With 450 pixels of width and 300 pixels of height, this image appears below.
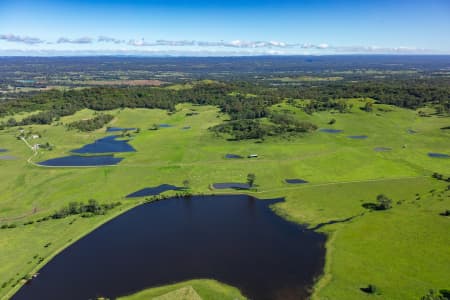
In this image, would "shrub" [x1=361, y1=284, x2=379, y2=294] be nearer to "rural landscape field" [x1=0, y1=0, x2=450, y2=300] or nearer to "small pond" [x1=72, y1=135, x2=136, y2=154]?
"rural landscape field" [x1=0, y1=0, x2=450, y2=300]

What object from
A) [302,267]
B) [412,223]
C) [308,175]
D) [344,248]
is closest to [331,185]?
[308,175]

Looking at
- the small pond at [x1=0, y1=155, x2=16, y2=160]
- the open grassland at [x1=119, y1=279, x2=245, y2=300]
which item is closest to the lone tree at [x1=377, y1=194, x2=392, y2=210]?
the open grassland at [x1=119, y1=279, x2=245, y2=300]

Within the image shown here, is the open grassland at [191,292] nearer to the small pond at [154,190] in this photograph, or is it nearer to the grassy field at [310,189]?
the grassy field at [310,189]

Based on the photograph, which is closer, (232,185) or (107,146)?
(232,185)

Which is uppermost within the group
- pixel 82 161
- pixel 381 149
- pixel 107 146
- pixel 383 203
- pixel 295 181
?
pixel 381 149

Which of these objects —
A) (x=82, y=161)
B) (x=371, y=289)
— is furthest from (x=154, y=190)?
(x=371, y=289)

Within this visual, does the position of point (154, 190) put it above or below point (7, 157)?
below

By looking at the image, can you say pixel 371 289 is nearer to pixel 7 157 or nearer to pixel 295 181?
pixel 295 181
